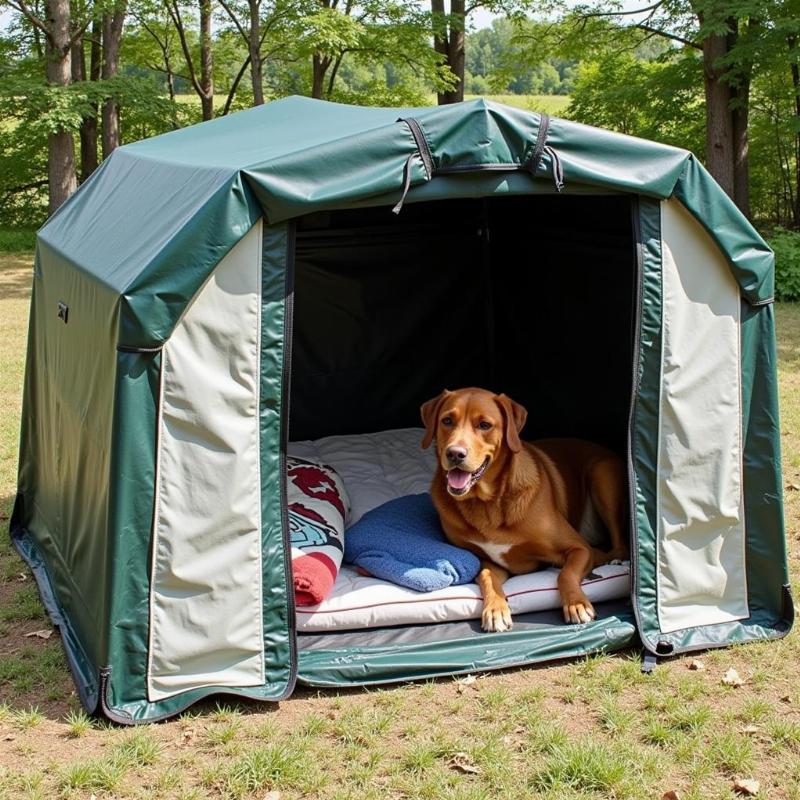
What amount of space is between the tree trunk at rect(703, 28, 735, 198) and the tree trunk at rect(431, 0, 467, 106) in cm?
525

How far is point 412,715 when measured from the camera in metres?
4.18

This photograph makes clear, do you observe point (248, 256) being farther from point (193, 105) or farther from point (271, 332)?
point (193, 105)

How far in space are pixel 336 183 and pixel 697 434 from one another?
193 cm

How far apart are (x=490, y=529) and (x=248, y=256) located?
1.81 meters

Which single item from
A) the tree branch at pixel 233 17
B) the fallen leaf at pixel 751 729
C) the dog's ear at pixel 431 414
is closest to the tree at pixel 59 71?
the tree branch at pixel 233 17

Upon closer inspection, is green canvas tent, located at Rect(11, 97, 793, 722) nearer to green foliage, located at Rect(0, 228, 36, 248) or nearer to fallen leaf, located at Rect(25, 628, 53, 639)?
fallen leaf, located at Rect(25, 628, 53, 639)

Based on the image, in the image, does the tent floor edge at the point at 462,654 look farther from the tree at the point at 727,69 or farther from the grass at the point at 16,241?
the grass at the point at 16,241

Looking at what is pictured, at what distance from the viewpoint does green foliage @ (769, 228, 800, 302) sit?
47.3 ft

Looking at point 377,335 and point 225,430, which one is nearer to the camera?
point 225,430

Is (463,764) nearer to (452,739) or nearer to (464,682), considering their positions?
(452,739)

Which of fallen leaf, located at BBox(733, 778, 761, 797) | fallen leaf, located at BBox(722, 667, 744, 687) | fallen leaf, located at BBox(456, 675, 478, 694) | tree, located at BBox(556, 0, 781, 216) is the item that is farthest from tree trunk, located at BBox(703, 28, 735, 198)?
fallen leaf, located at BBox(733, 778, 761, 797)

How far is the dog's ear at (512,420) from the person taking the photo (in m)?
4.93

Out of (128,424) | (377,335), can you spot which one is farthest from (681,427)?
(377,335)

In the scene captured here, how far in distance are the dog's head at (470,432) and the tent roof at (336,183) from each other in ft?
3.59
